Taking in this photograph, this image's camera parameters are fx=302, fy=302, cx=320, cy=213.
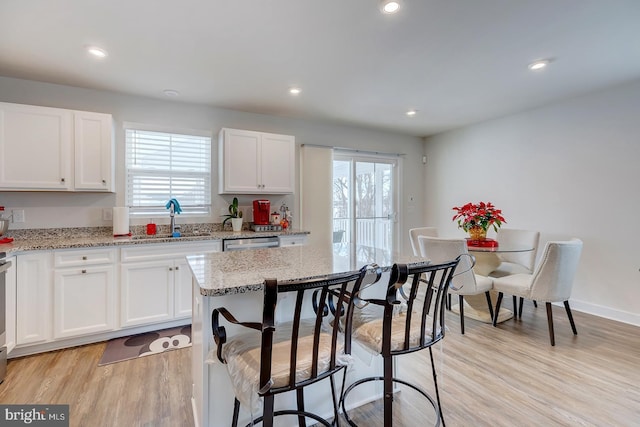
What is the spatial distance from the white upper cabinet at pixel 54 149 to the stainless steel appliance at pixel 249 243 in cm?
128

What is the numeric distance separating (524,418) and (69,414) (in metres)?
2.68

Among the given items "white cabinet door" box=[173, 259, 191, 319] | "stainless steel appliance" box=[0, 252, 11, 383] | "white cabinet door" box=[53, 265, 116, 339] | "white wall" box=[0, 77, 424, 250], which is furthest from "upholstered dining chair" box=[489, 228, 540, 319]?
"stainless steel appliance" box=[0, 252, 11, 383]

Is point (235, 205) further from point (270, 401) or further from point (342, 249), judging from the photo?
point (270, 401)

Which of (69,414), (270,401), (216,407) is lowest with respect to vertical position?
(69,414)

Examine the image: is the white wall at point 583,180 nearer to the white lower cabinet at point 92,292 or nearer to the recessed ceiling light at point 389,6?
the recessed ceiling light at point 389,6

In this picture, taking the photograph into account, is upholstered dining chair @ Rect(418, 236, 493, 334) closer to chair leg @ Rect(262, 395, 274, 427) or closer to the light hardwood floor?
the light hardwood floor

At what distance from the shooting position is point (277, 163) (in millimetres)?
3820

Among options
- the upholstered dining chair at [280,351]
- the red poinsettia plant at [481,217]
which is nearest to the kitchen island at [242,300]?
the upholstered dining chair at [280,351]

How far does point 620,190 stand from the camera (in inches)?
124

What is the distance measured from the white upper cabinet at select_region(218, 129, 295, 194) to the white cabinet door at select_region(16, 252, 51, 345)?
68.9 inches

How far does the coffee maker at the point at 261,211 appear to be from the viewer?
12.3ft

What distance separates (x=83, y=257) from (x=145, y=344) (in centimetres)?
94

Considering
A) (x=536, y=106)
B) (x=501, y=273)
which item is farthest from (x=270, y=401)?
(x=536, y=106)

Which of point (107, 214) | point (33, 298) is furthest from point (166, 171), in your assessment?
point (33, 298)
